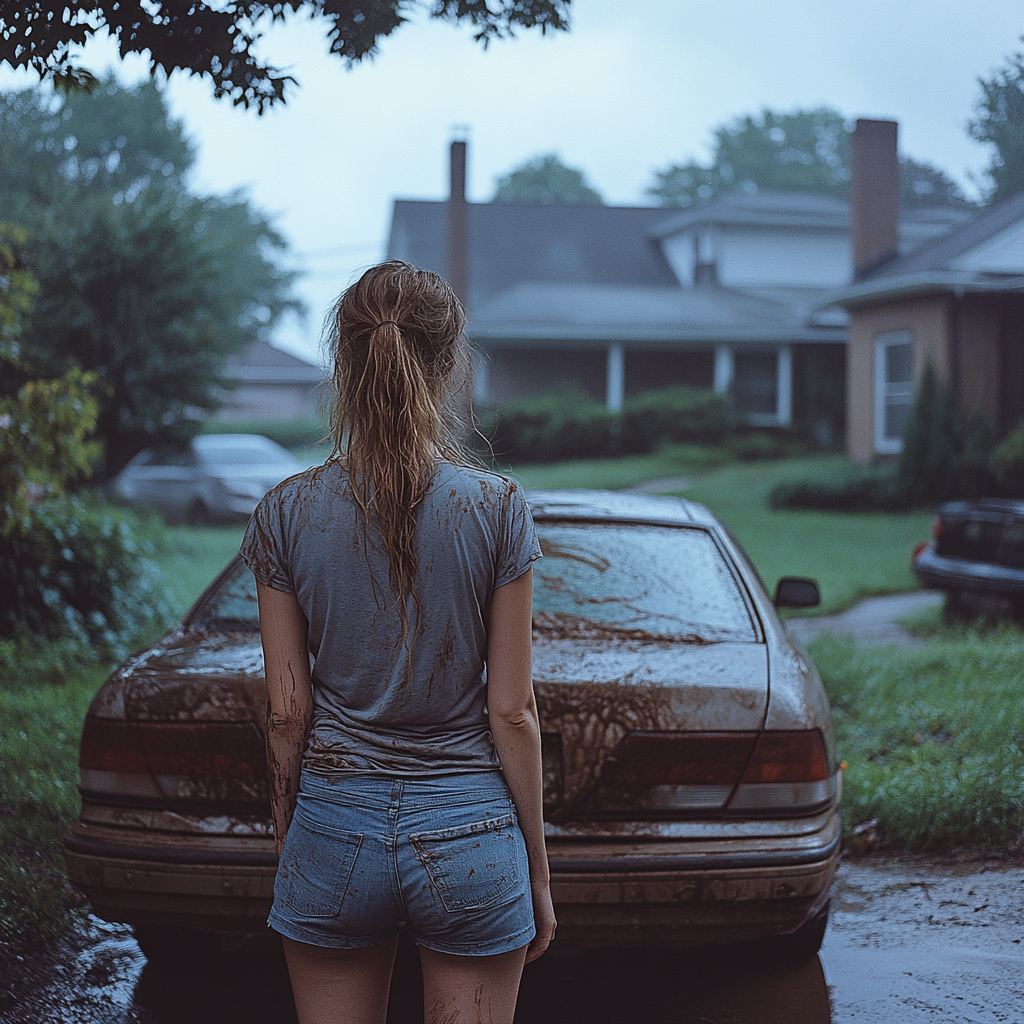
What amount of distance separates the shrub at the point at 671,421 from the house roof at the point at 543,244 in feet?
20.4

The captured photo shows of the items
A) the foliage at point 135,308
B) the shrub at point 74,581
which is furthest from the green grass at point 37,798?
the foliage at point 135,308

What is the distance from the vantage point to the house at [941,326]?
18719mm

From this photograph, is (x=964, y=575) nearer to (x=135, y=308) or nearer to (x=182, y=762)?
(x=182, y=762)

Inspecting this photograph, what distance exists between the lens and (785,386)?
1085 inches

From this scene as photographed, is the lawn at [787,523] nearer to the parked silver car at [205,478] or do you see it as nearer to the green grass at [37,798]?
the parked silver car at [205,478]

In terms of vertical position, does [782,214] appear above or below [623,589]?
above

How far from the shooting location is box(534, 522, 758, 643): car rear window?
3.52 meters

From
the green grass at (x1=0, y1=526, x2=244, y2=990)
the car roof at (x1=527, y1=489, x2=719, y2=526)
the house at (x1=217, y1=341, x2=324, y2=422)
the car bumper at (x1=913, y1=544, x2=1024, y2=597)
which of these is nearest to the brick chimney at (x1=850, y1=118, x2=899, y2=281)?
the car bumper at (x1=913, y1=544, x2=1024, y2=597)

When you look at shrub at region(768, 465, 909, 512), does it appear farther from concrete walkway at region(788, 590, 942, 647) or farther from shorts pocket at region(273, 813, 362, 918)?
shorts pocket at region(273, 813, 362, 918)

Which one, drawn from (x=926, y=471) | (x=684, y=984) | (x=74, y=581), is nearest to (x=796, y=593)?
(x=684, y=984)

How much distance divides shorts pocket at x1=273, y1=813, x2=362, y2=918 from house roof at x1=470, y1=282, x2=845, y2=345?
24.2 meters

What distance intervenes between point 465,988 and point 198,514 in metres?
17.6

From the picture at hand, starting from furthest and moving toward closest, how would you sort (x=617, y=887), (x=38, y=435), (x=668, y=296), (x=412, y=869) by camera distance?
(x=668, y=296), (x=38, y=435), (x=617, y=887), (x=412, y=869)

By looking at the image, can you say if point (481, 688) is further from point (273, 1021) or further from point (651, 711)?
point (273, 1021)
